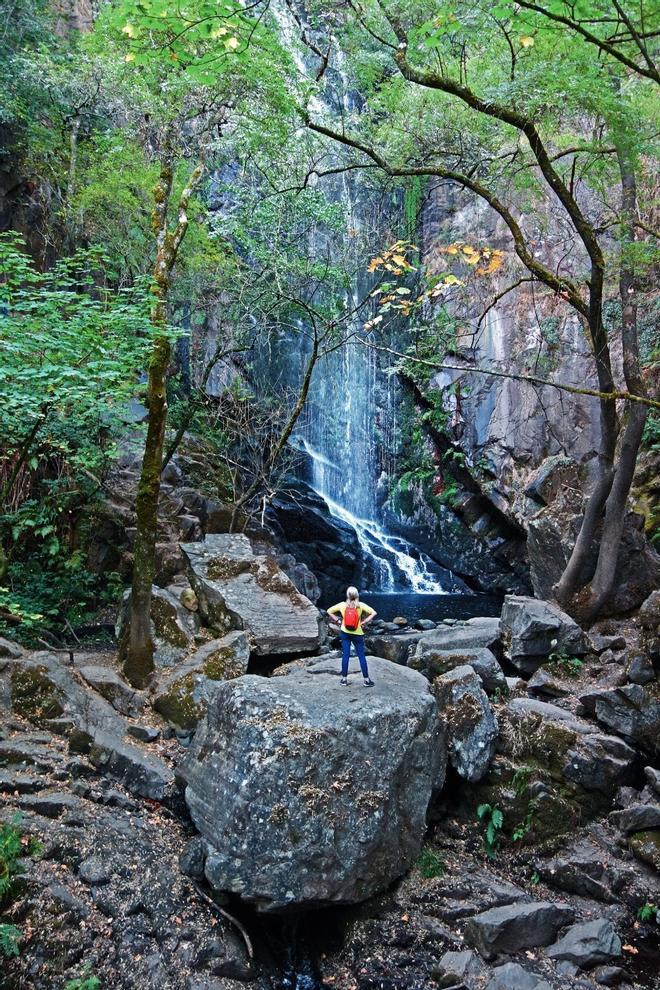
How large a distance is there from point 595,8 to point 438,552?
673 inches

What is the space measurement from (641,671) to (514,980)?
3854 mm

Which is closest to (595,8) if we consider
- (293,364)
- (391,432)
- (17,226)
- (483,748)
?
(483,748)

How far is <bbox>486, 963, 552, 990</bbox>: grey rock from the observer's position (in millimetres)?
4488

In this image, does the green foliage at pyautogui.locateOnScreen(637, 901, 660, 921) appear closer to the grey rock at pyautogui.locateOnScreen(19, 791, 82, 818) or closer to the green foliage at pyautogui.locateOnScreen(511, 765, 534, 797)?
the green foliage at pyautogui.locateOnScreen(511, 765, 534, 797)

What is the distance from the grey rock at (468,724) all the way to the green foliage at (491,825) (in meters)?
0.30

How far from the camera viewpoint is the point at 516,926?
499 centimetres

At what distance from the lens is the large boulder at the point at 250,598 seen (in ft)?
27.7

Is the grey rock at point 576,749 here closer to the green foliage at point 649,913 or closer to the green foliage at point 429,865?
the green foliage at point 649,913

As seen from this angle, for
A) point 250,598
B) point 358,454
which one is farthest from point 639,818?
point 358,454

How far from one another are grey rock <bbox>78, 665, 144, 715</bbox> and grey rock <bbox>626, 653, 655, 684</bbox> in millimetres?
5938

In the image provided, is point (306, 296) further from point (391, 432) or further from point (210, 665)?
point (210, 665)

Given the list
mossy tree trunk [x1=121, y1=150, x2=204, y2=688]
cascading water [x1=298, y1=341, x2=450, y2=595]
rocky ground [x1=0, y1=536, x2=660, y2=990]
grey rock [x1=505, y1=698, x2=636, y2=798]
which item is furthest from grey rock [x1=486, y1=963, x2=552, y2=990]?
cascading water [x1=298, y1=341, x2=450, y2=595]

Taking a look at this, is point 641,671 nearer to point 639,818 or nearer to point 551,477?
point 639,818

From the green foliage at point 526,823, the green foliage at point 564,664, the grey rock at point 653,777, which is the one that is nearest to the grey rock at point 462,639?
the green foliage at point 564,664
